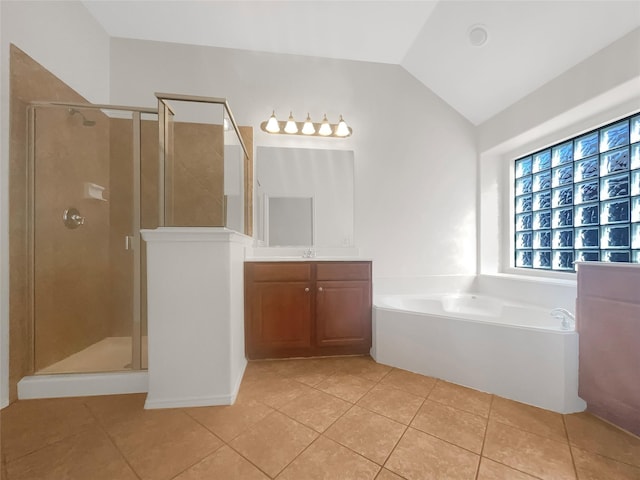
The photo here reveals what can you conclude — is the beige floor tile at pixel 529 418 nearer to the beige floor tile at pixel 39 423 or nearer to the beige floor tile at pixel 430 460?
the beige floor tile at pixel 430 460

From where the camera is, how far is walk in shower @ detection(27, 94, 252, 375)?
169 centimetres

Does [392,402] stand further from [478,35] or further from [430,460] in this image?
[478,35]

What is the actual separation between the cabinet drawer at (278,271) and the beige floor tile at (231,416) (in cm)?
85

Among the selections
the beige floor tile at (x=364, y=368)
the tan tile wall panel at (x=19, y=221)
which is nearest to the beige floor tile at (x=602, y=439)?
the beige floor tile at (x=364, y=368)

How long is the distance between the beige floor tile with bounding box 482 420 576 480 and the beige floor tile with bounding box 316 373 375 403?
0.67 metres

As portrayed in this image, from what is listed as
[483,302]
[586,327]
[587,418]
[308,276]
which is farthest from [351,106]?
[587,418]

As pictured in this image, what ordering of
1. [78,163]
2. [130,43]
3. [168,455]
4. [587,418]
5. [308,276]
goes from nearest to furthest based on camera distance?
[168,455] → [587,418] → [78,163] → [308,276] → [130,43]

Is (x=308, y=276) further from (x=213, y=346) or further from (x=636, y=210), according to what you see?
(x=636, y=210)

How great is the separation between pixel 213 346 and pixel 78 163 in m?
1.76

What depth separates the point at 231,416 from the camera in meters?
1.43

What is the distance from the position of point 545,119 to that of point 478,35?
857 mm

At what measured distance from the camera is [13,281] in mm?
1559

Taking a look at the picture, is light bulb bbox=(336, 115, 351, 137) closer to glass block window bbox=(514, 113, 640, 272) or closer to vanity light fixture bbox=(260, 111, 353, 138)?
vanity light fixture bbox=(260, 111, 353, 138)

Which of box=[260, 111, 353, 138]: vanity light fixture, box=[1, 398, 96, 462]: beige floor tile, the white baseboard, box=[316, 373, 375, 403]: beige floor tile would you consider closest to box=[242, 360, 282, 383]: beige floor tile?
the white baseboard
